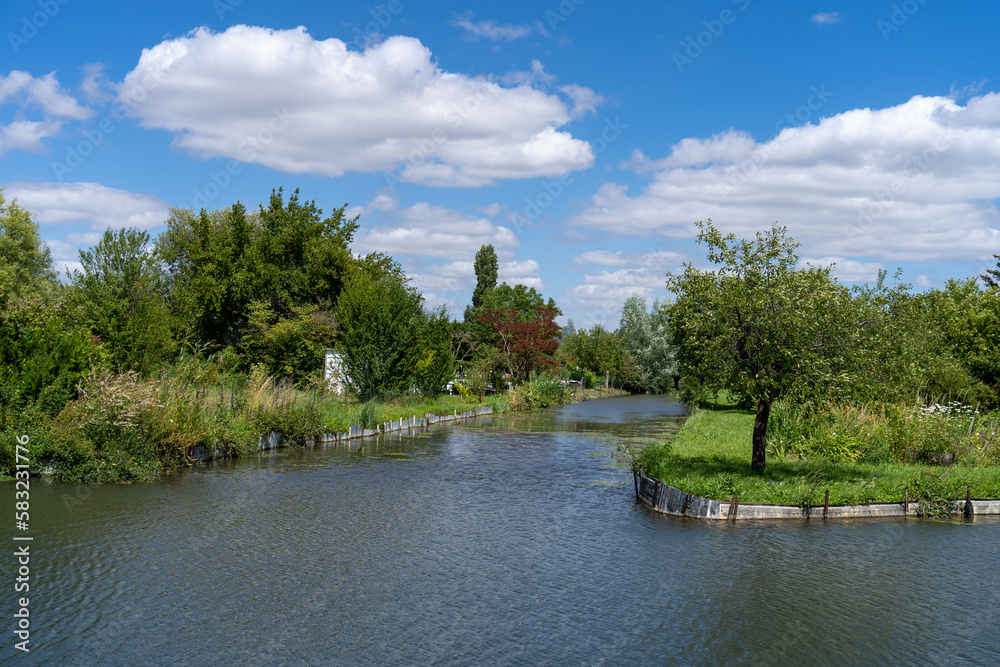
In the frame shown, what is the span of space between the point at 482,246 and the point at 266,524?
7291 centimetres

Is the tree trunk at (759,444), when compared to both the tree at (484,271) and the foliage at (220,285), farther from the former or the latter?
the tree at (484,271)

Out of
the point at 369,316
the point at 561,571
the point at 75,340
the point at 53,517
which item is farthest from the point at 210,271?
the point at 561,571

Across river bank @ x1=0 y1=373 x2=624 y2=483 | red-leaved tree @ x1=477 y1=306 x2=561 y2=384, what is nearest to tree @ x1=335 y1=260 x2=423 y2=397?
river bank @ x1=0 y1=373 x2=624 y2=483

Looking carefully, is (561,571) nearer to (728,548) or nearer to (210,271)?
(728,548)

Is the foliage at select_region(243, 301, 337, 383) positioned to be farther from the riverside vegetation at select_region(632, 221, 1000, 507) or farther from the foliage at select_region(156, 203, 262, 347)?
the riverside vegetation at select_region(632, 221, 1000, 507)

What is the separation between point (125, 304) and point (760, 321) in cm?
2004

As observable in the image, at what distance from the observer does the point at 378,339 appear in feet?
108

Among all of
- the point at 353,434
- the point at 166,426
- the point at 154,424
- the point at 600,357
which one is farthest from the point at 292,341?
the point at 600,357

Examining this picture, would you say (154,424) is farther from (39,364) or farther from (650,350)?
(650,350)

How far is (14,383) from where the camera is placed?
16953 mm

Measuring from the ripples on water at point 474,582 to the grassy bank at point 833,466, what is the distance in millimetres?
932

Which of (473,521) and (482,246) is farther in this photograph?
(482,246)

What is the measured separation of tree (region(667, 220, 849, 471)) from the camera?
15.0 meters

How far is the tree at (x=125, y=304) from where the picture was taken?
22.4 m
